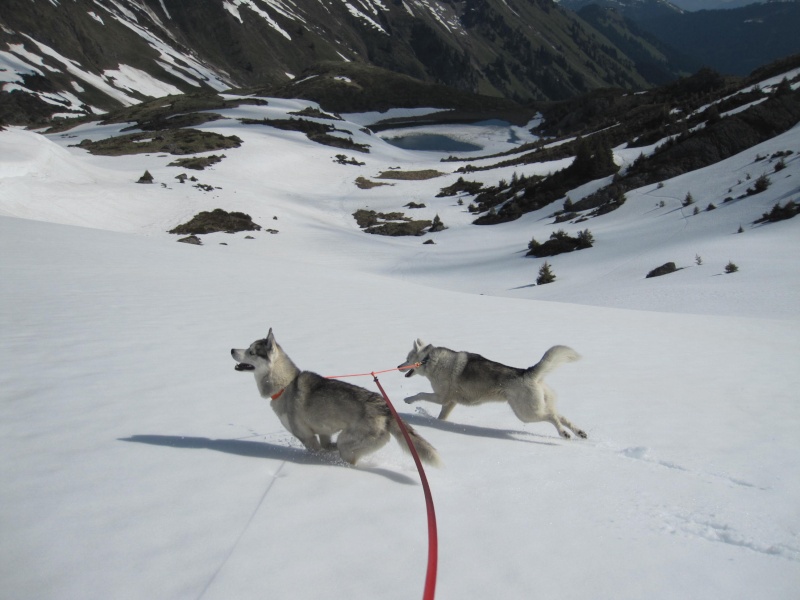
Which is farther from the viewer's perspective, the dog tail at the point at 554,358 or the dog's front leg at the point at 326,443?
the dog tail at the point at 554,358

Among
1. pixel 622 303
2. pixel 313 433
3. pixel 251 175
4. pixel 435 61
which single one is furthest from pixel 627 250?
pixel 435 61

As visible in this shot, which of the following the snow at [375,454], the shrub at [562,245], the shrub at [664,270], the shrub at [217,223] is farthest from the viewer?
the shrub at [217,223]

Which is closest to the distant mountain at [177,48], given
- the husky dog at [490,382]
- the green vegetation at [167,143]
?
the green vegetation at [167,143]

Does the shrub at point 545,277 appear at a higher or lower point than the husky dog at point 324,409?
higher

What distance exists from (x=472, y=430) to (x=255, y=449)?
244 cm

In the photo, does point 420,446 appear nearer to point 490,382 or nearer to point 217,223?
point 490,382

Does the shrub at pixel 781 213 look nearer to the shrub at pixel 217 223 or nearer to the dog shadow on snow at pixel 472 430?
the dog shadow on snow at pixel 472 430

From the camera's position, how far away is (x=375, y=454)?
4.90 meters

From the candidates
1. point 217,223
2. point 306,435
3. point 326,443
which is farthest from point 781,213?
point 217,223

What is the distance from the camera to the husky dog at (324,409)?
4.37 m

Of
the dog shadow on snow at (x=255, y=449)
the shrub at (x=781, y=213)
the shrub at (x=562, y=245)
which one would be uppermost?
the shrub at (x=781, y=213)

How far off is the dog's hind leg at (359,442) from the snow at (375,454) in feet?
0.43

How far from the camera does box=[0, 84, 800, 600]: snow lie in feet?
9.61

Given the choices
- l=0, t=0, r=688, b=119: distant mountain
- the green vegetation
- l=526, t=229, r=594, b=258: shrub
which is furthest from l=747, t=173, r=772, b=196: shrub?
l=0, t=0, r=688, b=119: distant mountain
